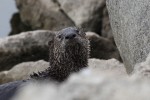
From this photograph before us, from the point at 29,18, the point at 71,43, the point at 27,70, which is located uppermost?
the point at 29,18

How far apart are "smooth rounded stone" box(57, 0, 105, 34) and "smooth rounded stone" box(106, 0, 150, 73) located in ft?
19.1

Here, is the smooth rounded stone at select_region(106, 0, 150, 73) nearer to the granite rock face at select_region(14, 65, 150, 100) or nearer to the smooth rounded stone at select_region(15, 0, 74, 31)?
the granite rock face at select_region(14, 65, 150, 100)

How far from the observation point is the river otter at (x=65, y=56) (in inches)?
164

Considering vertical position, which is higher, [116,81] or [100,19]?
[100,19]

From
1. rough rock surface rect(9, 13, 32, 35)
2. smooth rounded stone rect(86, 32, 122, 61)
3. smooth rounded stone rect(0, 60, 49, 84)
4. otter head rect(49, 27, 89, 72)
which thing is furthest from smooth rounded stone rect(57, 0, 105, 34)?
otter head rect(49, 27, 89, 72)

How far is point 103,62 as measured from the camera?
6.89m

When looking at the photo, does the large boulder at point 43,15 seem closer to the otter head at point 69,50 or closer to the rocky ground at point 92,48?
the rocky ground at point 92,48

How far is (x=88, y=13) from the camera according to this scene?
11133 mm

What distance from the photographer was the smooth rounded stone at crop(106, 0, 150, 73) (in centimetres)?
434

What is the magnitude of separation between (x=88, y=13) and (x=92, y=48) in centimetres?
254

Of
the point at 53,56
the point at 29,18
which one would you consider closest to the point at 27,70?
the point at 53,56

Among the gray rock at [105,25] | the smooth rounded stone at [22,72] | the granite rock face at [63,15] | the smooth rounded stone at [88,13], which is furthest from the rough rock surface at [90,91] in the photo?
the gray rock at [105,25]

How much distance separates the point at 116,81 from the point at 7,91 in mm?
3022

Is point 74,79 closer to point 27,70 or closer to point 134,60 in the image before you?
point 134,60
